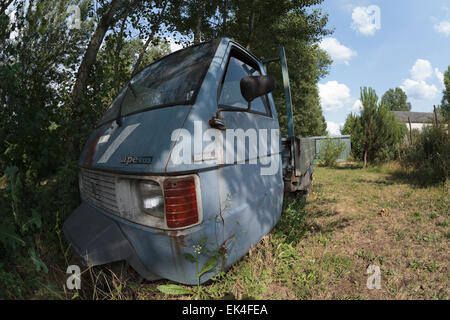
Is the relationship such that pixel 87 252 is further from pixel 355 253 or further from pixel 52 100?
pixel 52 100

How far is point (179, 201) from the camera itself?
1.31 m

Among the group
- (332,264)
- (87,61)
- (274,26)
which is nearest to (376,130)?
(274,26)

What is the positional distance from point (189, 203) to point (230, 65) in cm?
146

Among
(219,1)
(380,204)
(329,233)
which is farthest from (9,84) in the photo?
(219,1)

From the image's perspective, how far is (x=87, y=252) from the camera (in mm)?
1388

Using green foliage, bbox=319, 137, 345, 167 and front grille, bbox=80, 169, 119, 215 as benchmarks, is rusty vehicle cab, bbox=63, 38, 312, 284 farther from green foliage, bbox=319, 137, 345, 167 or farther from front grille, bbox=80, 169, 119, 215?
green foliage, bbox=319, 137, 345, 167

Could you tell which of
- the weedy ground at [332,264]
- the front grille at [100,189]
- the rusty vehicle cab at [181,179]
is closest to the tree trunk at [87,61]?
the rusty vehicle cab at [181,179]

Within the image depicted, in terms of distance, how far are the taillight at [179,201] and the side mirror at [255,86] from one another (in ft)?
2.76

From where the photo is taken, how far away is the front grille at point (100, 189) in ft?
5.13

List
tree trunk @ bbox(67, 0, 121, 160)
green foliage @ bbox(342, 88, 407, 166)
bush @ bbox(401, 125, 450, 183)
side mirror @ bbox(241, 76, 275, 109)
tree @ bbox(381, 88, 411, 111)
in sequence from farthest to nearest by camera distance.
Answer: tree @ bbox(381, 88, 411, 111) < green foliage @ bbox(342, 88, 407, 166) < bush @ bbox(401, 125, 450, 183) < tree trunk @ bbox(67, 0, 121, 160) < side mirror @ bbox(241, 76, 275, 109)

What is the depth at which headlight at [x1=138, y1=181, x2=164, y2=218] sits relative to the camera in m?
1.36

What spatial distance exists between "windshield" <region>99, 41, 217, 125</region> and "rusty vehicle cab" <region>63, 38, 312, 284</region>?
15 millimetres

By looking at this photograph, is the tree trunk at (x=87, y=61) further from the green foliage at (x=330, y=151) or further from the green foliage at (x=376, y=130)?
the green foliage at (x=330, y=151)

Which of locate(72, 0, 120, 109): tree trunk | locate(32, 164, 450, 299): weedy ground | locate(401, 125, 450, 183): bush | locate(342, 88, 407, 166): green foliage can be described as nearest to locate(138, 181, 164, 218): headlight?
locate(32, 164, 450, 299): weedy ground
